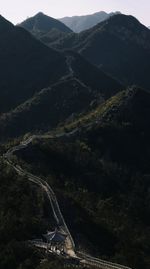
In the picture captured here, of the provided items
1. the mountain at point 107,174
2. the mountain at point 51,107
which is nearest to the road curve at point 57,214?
the mountain at point 107,174

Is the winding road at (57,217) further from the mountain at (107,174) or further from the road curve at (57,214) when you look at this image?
the mountain at (107,174)

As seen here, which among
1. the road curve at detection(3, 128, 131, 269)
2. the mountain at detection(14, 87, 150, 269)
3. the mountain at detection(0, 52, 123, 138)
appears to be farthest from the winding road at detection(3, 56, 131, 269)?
the mountain at detection(0, 52, 123, 138)

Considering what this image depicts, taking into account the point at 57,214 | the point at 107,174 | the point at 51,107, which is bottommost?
the point at 57,214

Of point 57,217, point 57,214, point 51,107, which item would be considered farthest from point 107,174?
point 51,107

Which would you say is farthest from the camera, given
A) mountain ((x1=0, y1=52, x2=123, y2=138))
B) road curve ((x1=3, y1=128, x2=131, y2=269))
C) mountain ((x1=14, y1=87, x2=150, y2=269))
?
mountain ((x1=0, y1=52, x2=123, y2=138))

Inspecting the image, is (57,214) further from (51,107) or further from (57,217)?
(51,107)

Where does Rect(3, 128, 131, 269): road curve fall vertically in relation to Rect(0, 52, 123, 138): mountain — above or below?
below

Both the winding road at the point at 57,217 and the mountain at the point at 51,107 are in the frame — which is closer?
the winding road at the point at 57,217

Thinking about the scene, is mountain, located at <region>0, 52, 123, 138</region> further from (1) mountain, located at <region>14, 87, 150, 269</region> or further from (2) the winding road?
(2) the winding road
